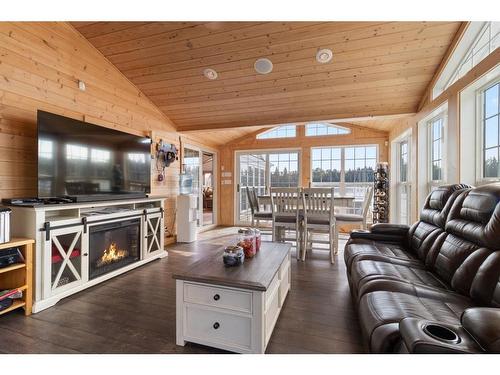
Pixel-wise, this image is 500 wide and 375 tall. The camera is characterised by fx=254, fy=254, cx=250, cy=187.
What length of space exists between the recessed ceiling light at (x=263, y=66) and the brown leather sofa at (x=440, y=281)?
2360mm

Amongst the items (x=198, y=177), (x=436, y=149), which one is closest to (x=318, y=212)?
(x=436, y=149)

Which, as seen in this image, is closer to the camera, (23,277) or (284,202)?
(23,277)

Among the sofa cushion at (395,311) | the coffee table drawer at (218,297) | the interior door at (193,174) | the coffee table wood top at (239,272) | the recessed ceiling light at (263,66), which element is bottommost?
the coffee table drawer at (218,297)

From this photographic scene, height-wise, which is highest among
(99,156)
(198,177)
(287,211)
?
(99,156)

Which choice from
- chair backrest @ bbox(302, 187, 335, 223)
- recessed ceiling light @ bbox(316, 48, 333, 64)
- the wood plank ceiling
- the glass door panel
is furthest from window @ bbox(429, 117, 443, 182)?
the glass door panel

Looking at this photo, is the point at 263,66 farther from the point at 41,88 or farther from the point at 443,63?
the point at 41,88

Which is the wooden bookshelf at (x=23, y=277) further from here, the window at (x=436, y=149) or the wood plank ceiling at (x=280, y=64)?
the window at (x=436, y=149)

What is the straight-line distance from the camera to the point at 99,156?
9.68 ft

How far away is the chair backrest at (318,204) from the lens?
351 cm

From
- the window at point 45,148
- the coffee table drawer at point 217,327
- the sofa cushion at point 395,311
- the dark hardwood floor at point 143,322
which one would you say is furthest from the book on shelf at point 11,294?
the sofa cushion at point 395,311

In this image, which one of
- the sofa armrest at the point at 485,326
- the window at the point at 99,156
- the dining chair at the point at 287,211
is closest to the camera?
the sofa armrest at the point at 485,326

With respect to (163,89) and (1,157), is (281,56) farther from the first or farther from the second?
(1,157)

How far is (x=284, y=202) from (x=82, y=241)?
2.55 metres

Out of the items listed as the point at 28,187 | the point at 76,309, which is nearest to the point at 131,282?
the point at 76,309
